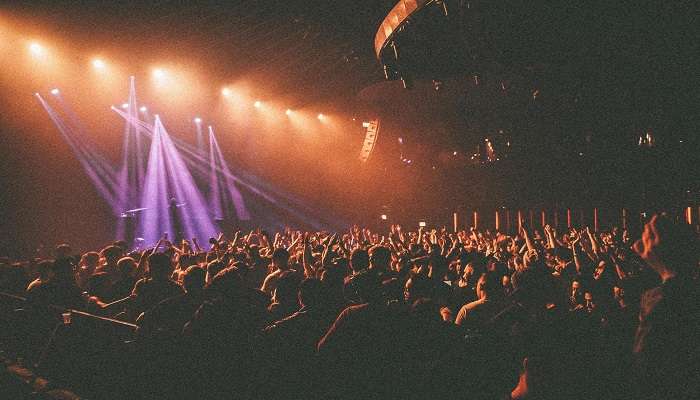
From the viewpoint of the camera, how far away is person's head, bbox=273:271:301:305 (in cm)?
317

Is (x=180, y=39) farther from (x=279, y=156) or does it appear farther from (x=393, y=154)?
(x=393, y=154)

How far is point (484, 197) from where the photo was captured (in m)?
17.7

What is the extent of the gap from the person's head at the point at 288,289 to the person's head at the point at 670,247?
7.27 feet

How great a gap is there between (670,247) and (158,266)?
12.3 ft

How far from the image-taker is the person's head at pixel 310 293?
9.06 ft

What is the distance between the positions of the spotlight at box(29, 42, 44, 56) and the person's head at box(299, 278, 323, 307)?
13.5 metres

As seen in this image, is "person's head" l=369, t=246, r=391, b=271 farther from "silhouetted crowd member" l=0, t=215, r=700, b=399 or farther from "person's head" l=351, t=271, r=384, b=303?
"person's head" l=351, t=271, r=384, b=303

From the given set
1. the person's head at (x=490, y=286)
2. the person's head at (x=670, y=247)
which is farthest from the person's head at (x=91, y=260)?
the person's head at (x=670, y=247)

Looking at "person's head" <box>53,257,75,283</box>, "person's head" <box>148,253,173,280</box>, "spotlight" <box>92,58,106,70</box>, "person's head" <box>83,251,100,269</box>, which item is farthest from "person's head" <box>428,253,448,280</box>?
"spotlight" <box>92,58,106,70</box>

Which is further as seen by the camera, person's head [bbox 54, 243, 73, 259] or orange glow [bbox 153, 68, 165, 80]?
orange glow [bbox 153, 68, 165, 80]

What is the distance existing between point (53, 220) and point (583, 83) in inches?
647

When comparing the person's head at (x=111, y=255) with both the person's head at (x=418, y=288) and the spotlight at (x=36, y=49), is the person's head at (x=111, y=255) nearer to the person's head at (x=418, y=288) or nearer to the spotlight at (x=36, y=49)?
the person's head at (x=418, y=288)

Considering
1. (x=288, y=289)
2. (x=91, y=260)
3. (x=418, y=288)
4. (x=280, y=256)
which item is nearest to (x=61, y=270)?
(x=91, y=260)

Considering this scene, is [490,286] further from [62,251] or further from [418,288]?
[62,251]
